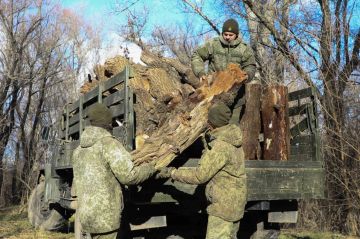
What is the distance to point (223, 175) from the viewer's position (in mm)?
4641

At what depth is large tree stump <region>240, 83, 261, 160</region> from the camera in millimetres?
5945

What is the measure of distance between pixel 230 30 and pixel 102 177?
115 inches

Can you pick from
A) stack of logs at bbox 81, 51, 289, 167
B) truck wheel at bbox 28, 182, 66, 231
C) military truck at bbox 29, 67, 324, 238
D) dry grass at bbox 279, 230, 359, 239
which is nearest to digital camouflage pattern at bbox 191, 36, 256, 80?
stack of logs at bbox 81, 51, 289, 167

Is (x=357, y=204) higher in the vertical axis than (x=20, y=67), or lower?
lower

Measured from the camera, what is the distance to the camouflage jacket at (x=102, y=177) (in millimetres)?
4320

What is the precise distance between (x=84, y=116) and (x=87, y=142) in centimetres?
294

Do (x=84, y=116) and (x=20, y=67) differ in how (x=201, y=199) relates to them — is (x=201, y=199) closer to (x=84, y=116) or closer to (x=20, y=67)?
(x=84, y=116)

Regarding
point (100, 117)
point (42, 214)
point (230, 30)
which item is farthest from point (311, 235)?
point (100, 117)

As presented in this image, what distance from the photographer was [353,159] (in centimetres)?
1010

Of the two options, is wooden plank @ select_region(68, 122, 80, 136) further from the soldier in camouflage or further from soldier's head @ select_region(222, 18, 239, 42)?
the soldier in camouflage

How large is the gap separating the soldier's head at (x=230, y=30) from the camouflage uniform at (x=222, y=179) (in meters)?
2.01

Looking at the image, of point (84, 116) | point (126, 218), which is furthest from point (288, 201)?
point (84, 116)

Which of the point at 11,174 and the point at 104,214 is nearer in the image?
the point at 104,214

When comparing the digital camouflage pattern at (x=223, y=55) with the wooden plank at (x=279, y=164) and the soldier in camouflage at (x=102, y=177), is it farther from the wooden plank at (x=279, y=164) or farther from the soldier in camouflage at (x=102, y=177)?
the soldier in camouflage at (x=102, y=177)
